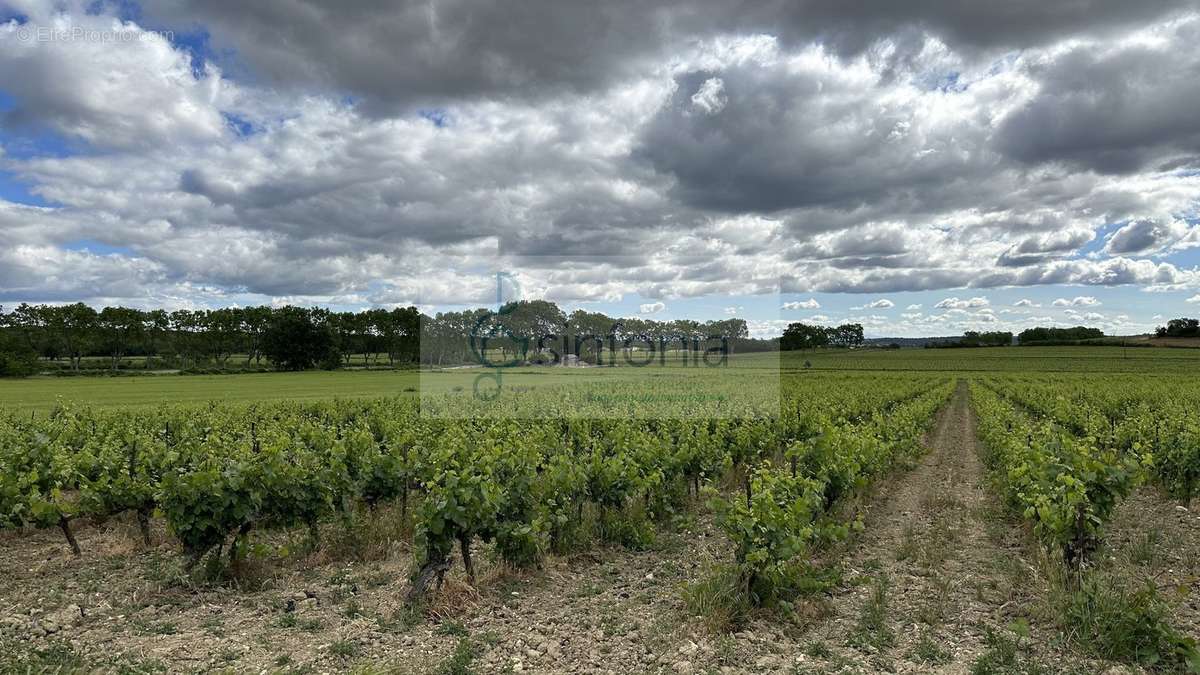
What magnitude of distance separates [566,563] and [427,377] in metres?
54.3

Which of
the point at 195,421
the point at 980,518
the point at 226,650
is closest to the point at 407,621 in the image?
the point at 226,650

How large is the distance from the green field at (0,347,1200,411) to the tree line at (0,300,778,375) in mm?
3085

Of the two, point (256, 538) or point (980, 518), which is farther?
point (980, 518)

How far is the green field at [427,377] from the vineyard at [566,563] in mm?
23846

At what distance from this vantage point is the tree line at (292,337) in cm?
5047

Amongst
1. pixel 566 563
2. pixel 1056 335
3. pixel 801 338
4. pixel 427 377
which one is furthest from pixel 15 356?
pixel 1056 335

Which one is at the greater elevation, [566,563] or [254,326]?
[254,326]

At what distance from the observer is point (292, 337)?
8512 cm

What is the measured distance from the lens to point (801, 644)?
20.2 ft

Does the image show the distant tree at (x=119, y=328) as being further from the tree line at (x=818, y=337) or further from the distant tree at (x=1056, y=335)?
the distant tree at (x=1056, y=335)

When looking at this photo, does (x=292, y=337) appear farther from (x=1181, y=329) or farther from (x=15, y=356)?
(x=1181, y=329)

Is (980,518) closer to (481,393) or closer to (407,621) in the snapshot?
(407,621)

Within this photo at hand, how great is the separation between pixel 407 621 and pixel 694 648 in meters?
2.81
